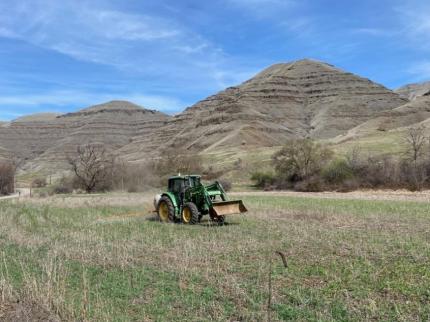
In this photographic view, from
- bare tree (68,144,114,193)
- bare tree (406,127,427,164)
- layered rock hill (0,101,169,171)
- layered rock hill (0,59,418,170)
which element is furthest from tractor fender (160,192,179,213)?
layered rock hill (0,101,169,171)

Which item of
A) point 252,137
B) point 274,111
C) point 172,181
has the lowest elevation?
point 172,181

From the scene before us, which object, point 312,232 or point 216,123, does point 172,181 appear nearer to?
point 312,232

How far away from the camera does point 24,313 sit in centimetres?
711

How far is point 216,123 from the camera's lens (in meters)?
139

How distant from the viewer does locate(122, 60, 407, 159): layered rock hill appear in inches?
4929

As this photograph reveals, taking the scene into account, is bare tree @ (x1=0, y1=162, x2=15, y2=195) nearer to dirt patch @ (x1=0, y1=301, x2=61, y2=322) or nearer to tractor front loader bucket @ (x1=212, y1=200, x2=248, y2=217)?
tractor front loader bucket @ (x1=212, y1=200, x2=248, y2=217)

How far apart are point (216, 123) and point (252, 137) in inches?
923

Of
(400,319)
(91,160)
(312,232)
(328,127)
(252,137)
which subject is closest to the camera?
(400,319)

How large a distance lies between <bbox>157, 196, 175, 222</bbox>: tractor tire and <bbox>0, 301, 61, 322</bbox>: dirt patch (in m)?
11.1

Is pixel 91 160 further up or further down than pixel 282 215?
further up

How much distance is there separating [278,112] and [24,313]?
141 metres

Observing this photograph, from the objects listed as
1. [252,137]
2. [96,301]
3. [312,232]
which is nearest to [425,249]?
[312,232]

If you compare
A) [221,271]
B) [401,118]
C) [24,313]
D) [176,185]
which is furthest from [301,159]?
[401,118]

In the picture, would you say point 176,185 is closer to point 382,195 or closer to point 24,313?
point 24,313
